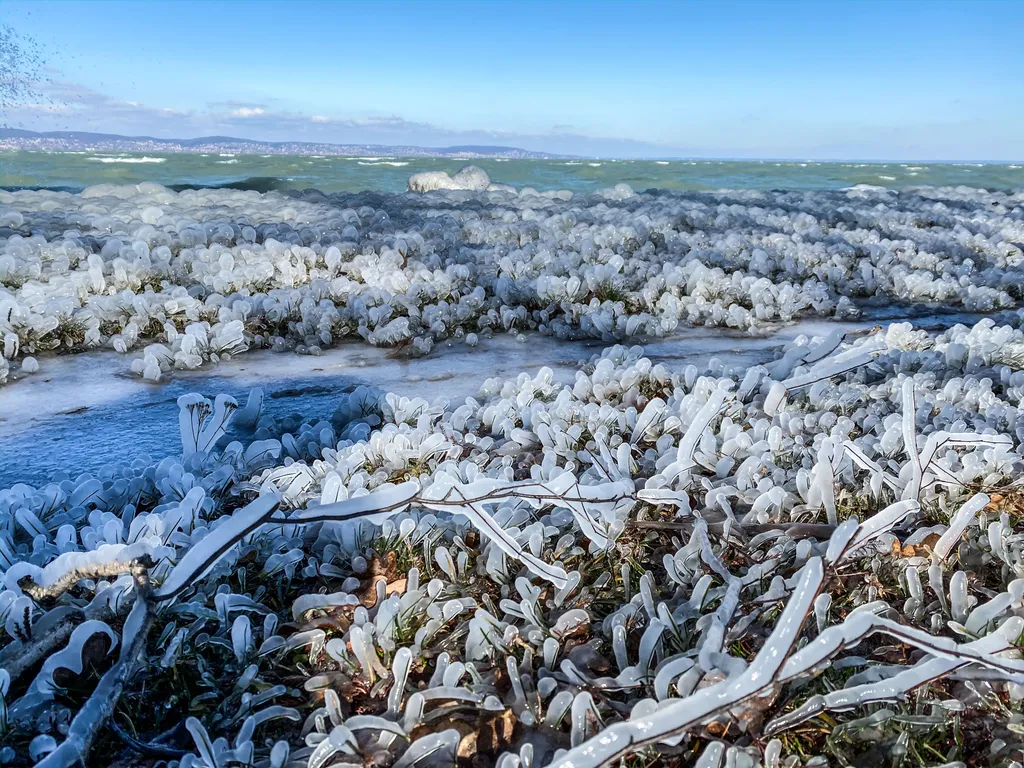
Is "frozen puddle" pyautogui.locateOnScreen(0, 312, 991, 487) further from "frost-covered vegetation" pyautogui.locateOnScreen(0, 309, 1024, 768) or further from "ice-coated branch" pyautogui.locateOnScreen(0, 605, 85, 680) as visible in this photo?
"ice-coated branch" pyautogui.locateOnScreen(0, 605, 85, 680)

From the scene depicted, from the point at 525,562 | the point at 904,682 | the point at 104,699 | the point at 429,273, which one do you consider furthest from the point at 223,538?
the point at 429,273

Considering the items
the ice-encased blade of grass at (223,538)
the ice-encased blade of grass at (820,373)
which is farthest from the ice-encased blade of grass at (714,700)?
the ice-encased blade of grass at (820,373)

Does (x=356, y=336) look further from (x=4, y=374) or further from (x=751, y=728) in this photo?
(x=751, y=728)

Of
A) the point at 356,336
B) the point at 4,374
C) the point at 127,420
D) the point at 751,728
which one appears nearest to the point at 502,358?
the point at 356,336

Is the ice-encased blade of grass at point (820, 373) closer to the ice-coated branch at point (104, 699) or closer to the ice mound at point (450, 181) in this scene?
the ice-coated branch at point (104, 699)

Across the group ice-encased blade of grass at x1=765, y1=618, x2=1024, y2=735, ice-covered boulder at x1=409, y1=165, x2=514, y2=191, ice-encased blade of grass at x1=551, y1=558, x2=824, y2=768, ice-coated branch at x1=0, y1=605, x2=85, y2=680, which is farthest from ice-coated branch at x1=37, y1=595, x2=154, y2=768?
ice-covered boulder at x1=409, y1=165, x2=514, y2=191
